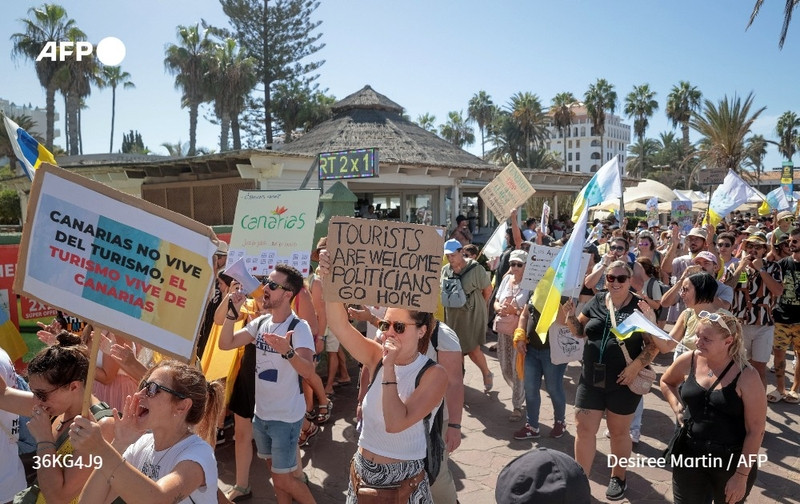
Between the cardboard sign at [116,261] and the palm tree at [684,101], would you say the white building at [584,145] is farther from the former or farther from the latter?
the cardboard sign at [116,261]

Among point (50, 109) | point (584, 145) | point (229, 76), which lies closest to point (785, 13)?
point (229, 76)

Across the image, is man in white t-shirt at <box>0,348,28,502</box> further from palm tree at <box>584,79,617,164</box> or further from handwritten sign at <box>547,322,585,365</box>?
palm tree at <box>584,79,617,164</box>

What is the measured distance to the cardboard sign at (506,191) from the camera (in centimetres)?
710

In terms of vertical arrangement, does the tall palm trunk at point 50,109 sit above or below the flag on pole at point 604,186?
above

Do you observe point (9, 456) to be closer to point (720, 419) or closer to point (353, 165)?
point (720, 419)

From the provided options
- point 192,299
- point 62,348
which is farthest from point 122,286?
point 62,348

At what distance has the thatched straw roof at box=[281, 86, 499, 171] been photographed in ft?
60.8

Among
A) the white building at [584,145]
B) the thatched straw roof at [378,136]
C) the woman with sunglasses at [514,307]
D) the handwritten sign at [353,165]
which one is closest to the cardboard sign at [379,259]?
the woman with sunglasses at [514,307]

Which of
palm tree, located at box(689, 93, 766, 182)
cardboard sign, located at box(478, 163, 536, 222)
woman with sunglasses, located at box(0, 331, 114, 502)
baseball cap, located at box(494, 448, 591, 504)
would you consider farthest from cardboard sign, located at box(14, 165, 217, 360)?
palm tree, located at box(689, 93, 766, 182)

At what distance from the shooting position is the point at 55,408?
2.50m

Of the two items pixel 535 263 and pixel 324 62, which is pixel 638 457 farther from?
pixel 324 62

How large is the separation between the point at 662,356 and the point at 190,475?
7.80 meters

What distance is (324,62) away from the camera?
A: 3644 cm

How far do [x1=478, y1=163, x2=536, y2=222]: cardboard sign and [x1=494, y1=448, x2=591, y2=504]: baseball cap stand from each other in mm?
5431
